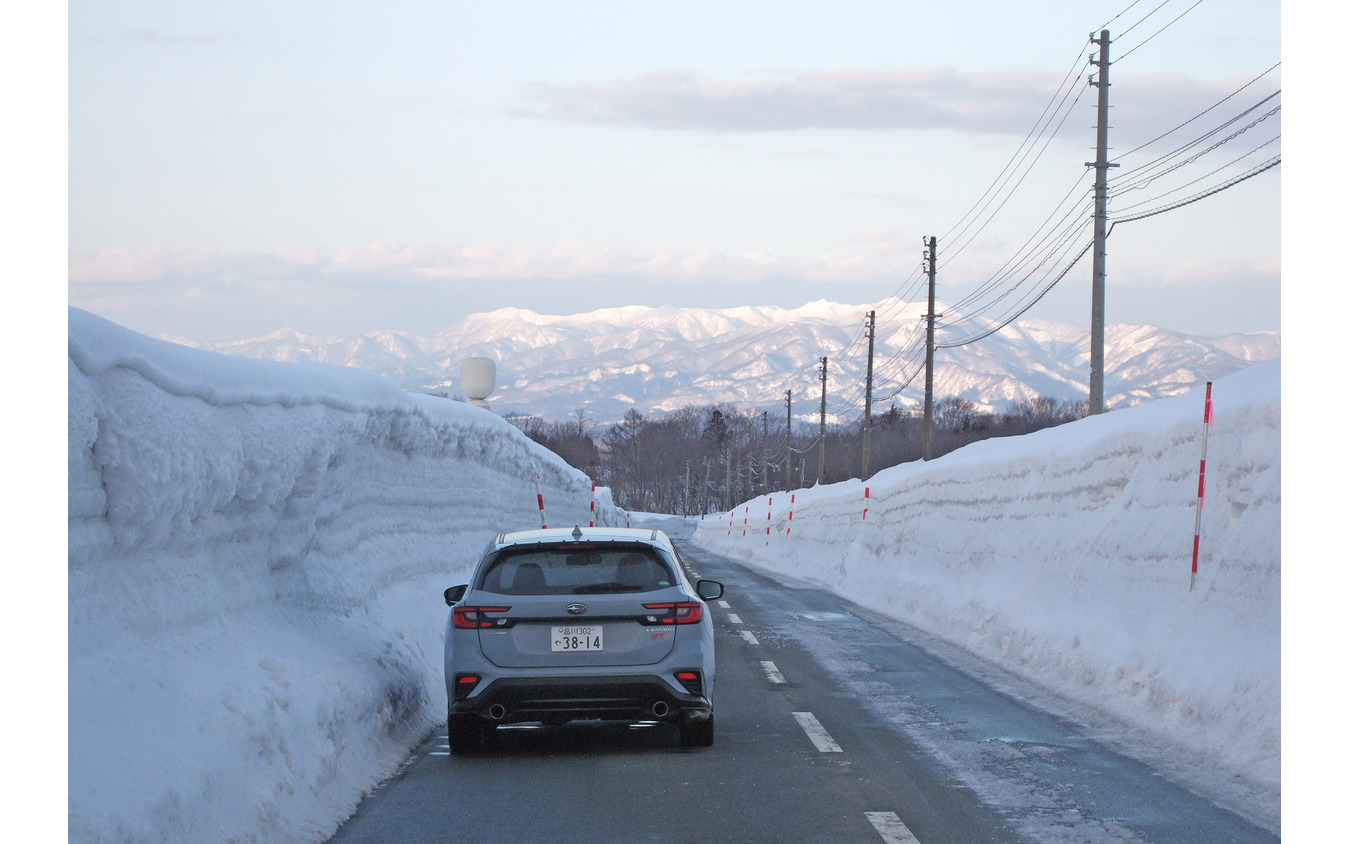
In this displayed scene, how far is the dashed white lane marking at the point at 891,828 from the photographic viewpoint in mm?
6215

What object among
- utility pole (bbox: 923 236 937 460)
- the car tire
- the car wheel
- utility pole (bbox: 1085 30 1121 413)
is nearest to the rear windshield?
the car tire

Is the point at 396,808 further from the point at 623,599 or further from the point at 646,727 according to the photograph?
the point at 646,727

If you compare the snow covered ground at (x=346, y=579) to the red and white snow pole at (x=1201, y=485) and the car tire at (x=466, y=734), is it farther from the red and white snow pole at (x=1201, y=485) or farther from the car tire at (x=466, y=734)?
the car tire at (x=466, y=734)

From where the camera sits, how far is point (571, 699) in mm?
8195

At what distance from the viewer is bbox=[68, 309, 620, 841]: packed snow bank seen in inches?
228

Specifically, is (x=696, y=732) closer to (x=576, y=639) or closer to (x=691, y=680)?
(x=691, y=680)

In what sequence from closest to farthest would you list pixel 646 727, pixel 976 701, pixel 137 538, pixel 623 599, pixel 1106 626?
pixel 137 538, pixel 623 599, pixel 646 727, pixel 976 701, pixel 1106 626

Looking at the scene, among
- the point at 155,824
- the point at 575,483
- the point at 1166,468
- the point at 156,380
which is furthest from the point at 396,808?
the point at 575,483

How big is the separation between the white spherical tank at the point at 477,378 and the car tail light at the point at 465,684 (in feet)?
52.1

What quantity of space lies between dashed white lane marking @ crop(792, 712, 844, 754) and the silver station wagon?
0.85m

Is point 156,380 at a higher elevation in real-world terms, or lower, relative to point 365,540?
higher

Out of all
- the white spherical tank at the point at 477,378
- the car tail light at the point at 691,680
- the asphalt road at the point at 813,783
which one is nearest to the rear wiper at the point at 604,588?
the car tail light at the point at 691,680

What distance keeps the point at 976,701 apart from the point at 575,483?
22.5 meters

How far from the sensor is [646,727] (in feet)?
32.4
